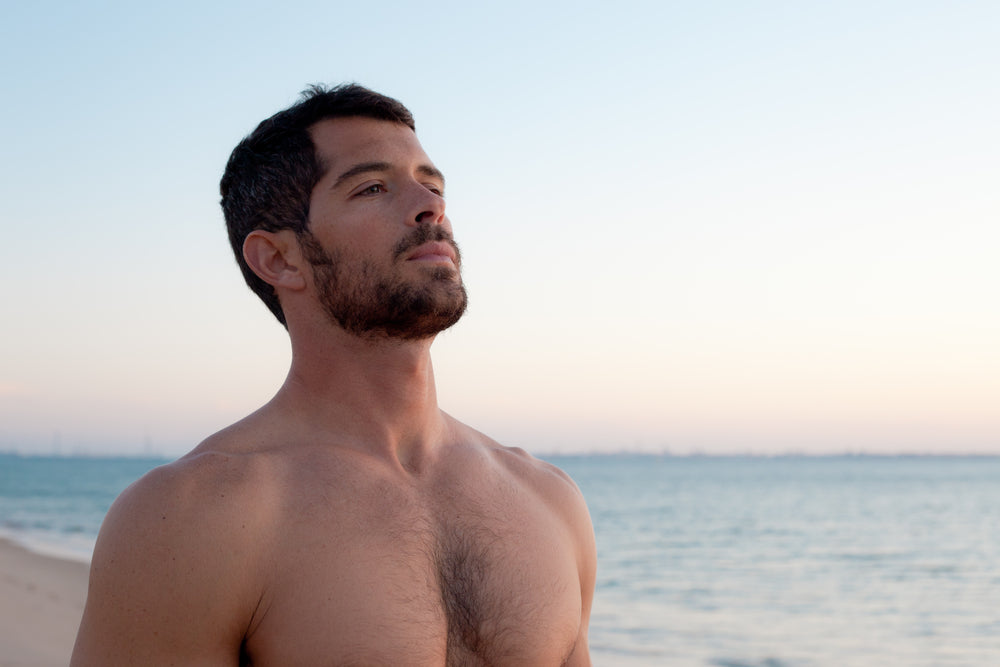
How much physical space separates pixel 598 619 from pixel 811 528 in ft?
66.4

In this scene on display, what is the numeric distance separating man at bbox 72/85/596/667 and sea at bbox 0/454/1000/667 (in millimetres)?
7623

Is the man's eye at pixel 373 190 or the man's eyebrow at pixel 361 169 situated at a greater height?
the man's eyebrow at pixel 361 169

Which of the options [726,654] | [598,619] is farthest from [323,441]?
[598,619]

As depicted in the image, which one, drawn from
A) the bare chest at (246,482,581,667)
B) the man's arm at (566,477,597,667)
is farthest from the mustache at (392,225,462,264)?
the man's arm at (566,477,597,667)

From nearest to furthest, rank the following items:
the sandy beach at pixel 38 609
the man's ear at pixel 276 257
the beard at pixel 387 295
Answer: the beard at pixel 387 295
the man's ear at pixel 276 257
the sandy beach at pixel 38 609

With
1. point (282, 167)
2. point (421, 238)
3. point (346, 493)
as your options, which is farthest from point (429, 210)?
point (346, 493)

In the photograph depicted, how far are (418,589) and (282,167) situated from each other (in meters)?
0.95

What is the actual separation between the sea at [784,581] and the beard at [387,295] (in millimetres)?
7815

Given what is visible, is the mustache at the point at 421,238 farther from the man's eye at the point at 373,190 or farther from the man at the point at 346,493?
the man's eye at the point at 373,190

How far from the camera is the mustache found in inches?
76.5

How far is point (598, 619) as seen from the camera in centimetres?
1190

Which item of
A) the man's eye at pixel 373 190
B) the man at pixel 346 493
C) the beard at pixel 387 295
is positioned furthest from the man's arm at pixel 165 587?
the man's eye at pixel 373 190

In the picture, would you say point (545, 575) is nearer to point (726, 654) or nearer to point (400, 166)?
point (400, 166)

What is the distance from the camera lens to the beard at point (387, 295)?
1.93 m
